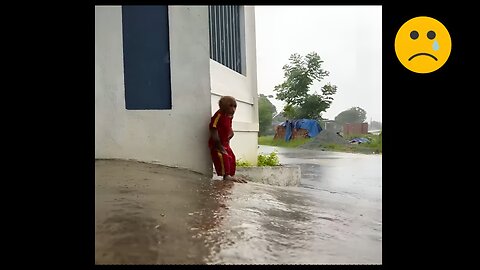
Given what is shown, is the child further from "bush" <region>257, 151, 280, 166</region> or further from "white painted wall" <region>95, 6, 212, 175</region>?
"bush" <region>257, 151, 280, 166</region>

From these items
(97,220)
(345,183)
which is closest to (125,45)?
(97,220)

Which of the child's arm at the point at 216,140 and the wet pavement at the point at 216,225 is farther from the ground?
the child's arm at the point at 216,140

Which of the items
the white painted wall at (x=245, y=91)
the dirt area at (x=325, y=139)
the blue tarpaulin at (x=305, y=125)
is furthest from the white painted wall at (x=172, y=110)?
the dirt area at (x=325, y=139)

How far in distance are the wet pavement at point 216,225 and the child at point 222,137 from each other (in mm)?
402

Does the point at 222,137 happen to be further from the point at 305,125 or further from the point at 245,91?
the point at 305,125

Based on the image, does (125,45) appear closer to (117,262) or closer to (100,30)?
(100,30)

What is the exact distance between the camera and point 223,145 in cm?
445

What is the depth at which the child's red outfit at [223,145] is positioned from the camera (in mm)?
4348

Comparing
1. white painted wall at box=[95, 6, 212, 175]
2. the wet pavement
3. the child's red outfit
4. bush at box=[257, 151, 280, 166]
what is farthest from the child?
bush at box=[257, 151, 280, 166]

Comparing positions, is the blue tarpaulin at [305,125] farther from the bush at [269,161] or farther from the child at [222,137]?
the child at [222,137]

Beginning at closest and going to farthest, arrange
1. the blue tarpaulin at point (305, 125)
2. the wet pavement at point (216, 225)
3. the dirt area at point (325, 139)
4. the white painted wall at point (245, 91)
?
the wet pavement at point (216, 225), the white painted wall at point (245, 91), the blue tarpaulin at point (305, 125), the dirt area at point (325, 139)

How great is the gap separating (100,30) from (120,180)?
6.72ft

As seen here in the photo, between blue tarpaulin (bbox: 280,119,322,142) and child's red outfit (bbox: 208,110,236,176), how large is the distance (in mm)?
11389

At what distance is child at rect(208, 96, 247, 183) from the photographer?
4.34m
